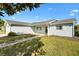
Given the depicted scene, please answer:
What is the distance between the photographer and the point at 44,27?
4.25 metres

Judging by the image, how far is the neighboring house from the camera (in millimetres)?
4156

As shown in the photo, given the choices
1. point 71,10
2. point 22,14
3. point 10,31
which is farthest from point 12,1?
point 71,10

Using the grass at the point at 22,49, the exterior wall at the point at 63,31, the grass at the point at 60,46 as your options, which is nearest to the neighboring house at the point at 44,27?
the exterior wall at the point at 63,31

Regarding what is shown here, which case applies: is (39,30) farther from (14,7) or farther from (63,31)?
(14,7)

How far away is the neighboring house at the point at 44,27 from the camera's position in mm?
4156

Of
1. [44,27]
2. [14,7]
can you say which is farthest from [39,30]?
[14,7]

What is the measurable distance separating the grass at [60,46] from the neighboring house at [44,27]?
136 mm

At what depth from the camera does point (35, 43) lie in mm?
4238

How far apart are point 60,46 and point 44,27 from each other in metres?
0.55

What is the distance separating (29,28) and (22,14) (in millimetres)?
349

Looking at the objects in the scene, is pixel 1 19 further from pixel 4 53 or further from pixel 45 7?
pixel 45 7

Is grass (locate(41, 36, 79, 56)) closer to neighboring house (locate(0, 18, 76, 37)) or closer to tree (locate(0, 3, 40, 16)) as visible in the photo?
neighboring house (locate(0, 18, 76, 37))

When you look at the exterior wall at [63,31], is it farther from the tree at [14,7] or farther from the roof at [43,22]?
the tree at [14,7]

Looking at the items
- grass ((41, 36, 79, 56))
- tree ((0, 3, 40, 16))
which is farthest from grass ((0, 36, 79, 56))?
tree ((0, 3, 40, 16))
